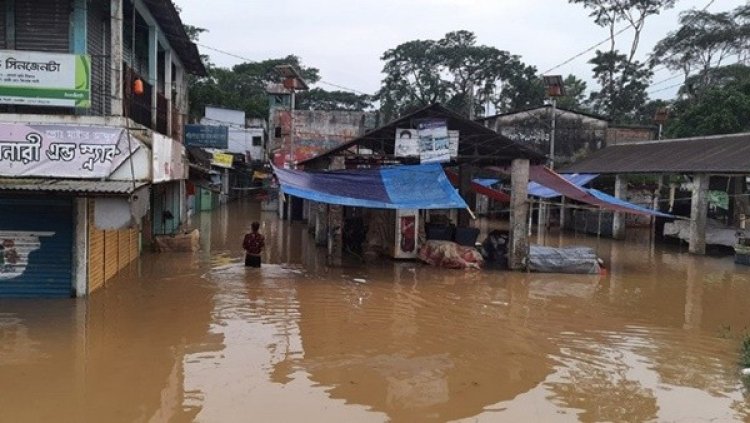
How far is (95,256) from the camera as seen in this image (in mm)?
11297

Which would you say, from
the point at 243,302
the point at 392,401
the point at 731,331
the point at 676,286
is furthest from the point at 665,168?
the point at 392,401

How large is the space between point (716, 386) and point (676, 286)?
25.5 ft

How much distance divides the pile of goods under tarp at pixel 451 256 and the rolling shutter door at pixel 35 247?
28.5 feet

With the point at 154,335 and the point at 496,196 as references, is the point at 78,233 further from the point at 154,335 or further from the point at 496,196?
the point at 496,196

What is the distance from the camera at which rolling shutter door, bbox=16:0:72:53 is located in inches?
399

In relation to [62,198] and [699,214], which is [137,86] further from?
[699,214]

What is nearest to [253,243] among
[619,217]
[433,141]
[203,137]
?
[433,141]

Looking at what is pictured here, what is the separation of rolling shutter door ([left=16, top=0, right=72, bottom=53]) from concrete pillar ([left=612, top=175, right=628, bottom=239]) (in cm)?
2110

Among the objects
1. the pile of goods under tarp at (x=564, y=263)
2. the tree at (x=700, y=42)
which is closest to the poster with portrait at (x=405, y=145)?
the pile of goods under tarp at (x=564, y=263)

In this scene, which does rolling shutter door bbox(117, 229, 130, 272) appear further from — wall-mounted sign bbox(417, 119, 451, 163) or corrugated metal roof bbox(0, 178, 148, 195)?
wall-mounted sign bbox(417, 119, 451, 163)

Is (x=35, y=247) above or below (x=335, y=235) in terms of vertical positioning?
above

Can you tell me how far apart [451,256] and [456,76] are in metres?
36.5

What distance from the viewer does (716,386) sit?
7094 millimetres

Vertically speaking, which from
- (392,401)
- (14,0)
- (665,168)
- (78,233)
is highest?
(14,0)
